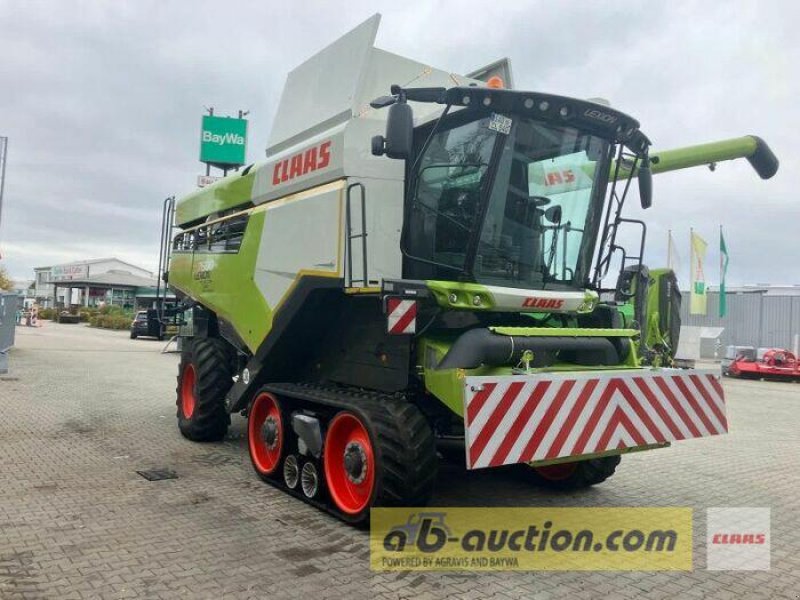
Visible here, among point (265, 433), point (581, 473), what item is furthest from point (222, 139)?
point (581, 473)

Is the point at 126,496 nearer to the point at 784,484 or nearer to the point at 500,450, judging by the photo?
the point at 500,450

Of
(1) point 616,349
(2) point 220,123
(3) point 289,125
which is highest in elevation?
(2) point 220,123

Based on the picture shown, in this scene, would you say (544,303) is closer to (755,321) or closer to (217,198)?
(217,198)

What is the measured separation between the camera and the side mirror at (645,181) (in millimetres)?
5590

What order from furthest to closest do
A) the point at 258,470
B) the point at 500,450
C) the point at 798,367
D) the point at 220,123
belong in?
the point at 220,123 → the point at 798,367 → the point at 258,470 → the point at 500,450

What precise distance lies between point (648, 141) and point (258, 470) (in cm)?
461

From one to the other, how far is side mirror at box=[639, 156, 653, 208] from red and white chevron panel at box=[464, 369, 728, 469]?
156 centimetres

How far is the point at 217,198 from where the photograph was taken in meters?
7.81

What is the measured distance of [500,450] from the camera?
4.13m

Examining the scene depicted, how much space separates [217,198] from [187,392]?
2485 millimetres

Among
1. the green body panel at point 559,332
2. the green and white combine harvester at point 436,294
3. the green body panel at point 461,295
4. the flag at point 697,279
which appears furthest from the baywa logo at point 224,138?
the green body panel at point 461,295

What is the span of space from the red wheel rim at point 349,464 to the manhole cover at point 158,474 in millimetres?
1828

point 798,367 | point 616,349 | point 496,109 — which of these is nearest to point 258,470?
point 616,349

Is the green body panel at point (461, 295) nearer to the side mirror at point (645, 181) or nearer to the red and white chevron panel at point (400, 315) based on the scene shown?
the red and white chevron panel at point (400, 315)
